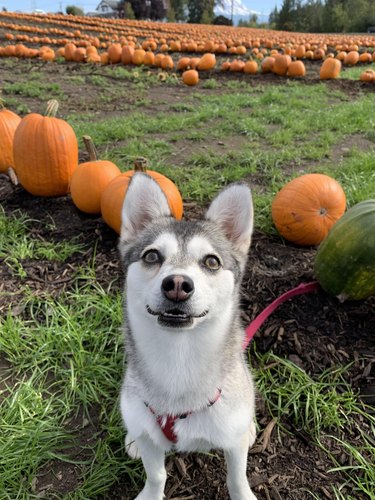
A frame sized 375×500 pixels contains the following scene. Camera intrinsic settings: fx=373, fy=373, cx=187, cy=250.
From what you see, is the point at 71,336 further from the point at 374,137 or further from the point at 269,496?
the point at 374,137

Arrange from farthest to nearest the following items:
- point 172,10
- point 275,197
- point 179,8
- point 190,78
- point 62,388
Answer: point 179,8
point 172,10
point 190,78
point 275,197
point 62,388

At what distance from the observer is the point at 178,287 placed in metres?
1.60

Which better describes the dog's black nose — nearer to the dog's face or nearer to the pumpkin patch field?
the dog's face

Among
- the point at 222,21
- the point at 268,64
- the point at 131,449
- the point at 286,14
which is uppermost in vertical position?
the point at 286,14

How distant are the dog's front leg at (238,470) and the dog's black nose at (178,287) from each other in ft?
2.71

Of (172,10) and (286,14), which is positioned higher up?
(172,10)

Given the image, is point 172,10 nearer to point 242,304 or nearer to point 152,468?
point 242,304

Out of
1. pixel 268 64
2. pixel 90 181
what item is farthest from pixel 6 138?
pixel 268 64

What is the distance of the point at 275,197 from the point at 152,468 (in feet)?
8.90

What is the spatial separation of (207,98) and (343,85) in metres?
4.42

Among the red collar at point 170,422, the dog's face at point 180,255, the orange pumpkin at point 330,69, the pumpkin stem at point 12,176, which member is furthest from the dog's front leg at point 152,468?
the orange pumpkin at point 330,69

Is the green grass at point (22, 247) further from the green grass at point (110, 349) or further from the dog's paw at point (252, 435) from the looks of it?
the dog's paw at point (252, 435)

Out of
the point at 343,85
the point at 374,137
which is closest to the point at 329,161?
the point at 374,137

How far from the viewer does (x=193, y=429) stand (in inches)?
72.3
